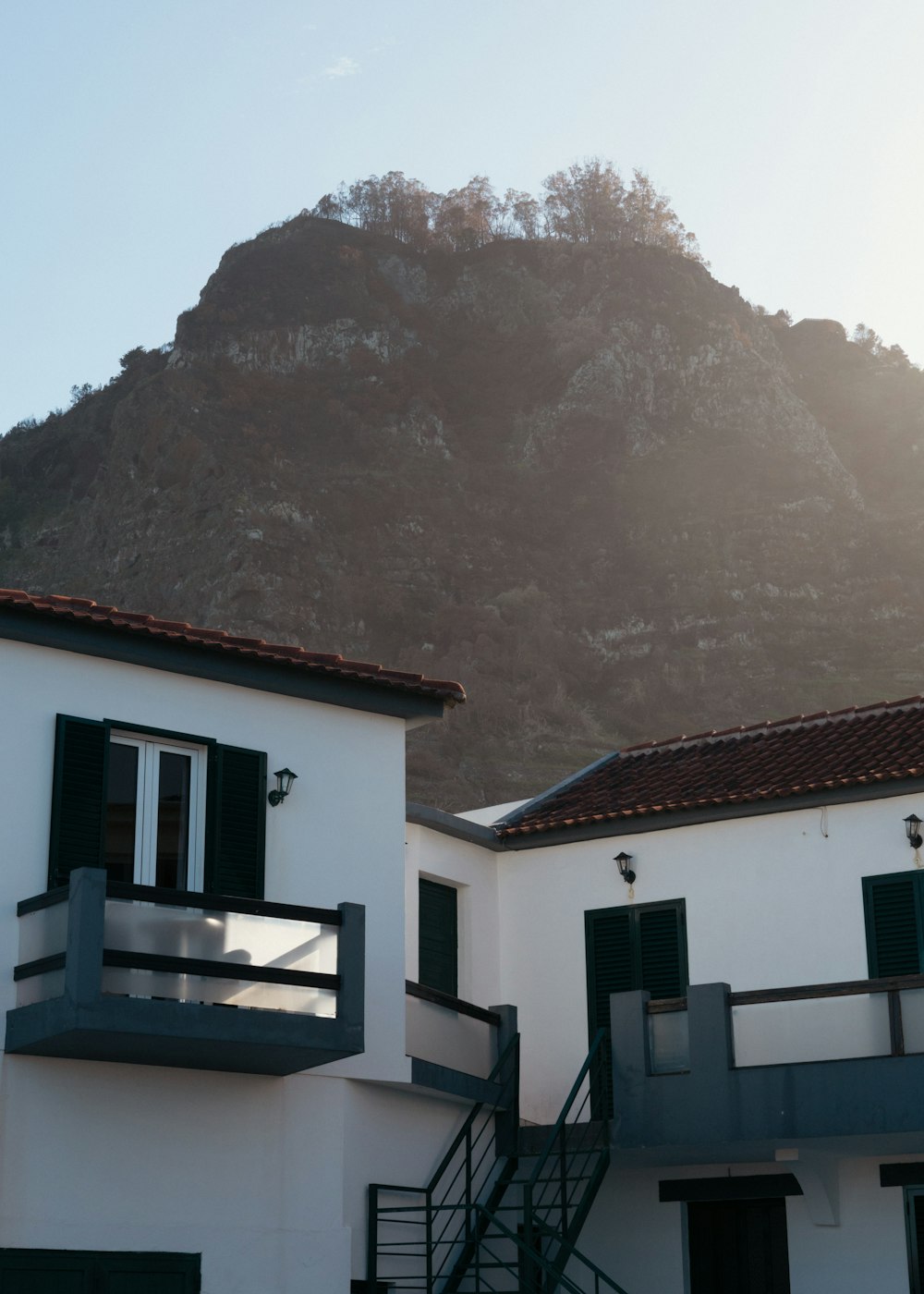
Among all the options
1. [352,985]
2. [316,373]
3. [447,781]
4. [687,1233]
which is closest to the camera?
[352,985]

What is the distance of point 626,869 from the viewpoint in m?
17.8

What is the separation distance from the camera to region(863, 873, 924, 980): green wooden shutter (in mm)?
15836

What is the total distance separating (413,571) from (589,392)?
24184 mm

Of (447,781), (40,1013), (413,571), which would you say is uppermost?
(413,571)

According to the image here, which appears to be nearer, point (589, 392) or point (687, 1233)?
point (687, 1233)

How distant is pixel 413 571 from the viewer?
8650 cm

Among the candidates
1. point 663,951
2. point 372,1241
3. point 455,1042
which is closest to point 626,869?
point 663,951

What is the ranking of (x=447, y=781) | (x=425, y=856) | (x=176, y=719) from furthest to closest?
(x=447, y=781)
(x=425, y=856)
(x=176, y=719)

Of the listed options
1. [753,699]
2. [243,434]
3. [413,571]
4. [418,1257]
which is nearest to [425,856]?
[418,1257]

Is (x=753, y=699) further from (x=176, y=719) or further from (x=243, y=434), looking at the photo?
(x=176, y=719)

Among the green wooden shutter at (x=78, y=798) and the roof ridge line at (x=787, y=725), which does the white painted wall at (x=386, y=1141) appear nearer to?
the green wooden shutter at (x=78, y=798)

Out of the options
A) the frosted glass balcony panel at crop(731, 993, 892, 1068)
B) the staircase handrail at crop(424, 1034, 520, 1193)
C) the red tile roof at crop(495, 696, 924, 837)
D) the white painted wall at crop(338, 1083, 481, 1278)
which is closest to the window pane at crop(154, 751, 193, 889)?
the white painted wall at crop(338, 1083, 481, 1278)

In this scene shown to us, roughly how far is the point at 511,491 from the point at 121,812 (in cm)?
8618

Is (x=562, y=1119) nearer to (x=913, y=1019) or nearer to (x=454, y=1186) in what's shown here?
(x=454, y=1186)
